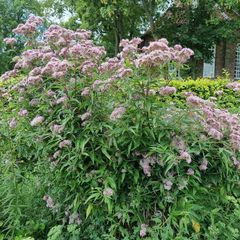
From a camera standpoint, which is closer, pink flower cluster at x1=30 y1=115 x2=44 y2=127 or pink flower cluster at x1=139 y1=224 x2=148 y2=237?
pink flower cluster at x1=139 y1=224 x2=148 y2=237

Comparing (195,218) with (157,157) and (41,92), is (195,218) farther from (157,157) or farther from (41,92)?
(41,92)

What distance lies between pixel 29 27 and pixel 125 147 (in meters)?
1.25

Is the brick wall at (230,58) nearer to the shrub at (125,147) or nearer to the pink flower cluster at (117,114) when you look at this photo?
the shrub at (125,147)

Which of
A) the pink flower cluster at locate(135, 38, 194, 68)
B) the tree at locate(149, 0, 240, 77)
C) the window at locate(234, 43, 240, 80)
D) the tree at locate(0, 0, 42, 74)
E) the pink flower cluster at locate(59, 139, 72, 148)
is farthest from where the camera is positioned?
the tree at locate(0, 0, 42, 74)

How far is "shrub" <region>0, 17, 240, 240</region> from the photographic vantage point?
275 centimetres

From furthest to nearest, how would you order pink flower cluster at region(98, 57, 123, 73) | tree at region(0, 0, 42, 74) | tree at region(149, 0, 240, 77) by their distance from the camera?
Answer: tree at region(0, 0, 42, 74), tree at region(149, 0, 240, 77), pink flower cluster at region(98, 57, 123, 73)

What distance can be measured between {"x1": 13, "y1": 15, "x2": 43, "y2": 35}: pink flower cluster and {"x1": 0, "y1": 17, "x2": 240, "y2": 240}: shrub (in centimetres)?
16

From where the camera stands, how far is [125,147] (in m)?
2.86

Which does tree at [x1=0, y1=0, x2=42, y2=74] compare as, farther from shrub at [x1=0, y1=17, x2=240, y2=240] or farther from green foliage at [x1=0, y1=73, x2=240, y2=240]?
green foliage at [x1=0, y1=73, x2=240, y2=240]

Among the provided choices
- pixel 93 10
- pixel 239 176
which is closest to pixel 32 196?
pixel 239 176

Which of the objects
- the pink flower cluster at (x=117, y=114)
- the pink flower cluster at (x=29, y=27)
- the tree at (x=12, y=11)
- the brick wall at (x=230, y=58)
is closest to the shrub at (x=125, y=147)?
the pink flower cluster at (x=117, y=114)

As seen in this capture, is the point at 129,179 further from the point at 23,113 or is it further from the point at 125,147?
the point at 23,113

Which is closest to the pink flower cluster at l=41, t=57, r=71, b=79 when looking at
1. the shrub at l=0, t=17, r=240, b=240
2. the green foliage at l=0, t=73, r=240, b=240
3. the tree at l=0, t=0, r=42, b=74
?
the shrub at l=0, t=17, r=240, b=240

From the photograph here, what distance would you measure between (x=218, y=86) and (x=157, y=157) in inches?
237
